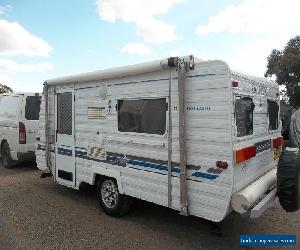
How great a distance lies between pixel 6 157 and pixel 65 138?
4329 millimetres

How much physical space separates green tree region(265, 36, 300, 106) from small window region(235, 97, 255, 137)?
25.9 meters

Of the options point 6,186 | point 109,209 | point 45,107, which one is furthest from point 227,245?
point 6,186

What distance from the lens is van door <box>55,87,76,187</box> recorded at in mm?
6680

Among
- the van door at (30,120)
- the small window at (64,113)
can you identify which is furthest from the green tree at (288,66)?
the small window at (64,113)

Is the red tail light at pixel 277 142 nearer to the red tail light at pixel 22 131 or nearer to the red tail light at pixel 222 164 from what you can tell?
the red tail light at pixel 222 164

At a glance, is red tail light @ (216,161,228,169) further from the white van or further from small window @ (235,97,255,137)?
the white van

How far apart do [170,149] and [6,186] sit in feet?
16.6

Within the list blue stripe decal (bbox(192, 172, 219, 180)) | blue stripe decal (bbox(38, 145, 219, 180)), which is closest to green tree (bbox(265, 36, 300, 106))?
blue stripe decal (bbox(38, 145, 219, 180))

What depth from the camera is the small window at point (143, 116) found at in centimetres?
502

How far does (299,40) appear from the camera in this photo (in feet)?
101

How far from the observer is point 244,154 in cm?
447

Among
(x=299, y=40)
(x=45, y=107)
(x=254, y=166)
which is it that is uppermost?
(x=299, y=40)

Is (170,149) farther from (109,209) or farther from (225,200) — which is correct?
(109,209)

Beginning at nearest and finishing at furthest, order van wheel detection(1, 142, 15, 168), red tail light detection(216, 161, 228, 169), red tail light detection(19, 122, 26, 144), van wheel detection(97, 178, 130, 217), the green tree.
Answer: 1. red tail light detection(216, 161, 228, 169)
2. van wheel detection(97, 178, 130, 217)
3. red tail light detection(19, 122, 26, 144)
4. van wheel detection(1, 142, 15, 168)
5. the green tree
